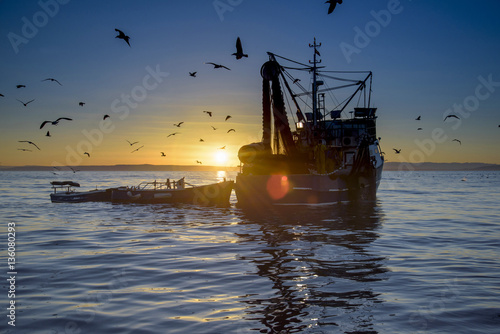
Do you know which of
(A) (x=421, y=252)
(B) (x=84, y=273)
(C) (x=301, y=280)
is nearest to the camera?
(C) (x=301, y=280)

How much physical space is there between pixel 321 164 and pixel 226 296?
3175 cm

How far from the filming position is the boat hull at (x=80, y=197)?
59625 millimetres

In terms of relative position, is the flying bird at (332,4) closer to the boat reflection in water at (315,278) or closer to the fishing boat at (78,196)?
the boat reflection in water at (315,278)

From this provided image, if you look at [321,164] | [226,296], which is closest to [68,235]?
[226,296]

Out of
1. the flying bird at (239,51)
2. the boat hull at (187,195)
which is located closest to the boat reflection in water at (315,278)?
the flying bird at (239,51)

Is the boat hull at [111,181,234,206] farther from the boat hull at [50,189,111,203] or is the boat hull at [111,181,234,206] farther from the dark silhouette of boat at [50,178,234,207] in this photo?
the boat hull at [50,189,111,203]

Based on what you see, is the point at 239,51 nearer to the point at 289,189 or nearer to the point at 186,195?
the point at 289,189

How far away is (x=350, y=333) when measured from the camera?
8523 millimetres

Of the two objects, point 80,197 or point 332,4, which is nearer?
point 332,4

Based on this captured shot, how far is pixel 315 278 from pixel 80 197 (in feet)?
184

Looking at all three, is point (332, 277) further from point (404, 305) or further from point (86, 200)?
point (86, 200)

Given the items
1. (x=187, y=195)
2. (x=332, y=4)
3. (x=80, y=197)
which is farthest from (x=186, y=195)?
(x=332, y=4)

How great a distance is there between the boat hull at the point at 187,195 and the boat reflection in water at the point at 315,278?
3024 centimetres

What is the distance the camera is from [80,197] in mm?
61312
